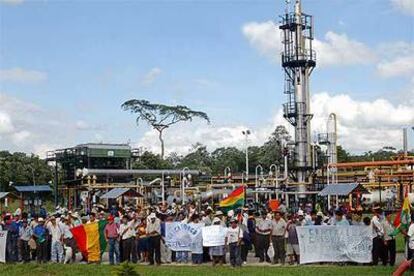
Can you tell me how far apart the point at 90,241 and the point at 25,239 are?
7.51ft

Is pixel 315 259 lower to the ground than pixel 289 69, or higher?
lower

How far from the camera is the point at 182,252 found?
22.4 m

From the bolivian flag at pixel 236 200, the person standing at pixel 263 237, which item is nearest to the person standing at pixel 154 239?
the person standing at pixel 263 237

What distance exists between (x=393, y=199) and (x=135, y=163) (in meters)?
40.9

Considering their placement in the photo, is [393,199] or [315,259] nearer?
[315,259]

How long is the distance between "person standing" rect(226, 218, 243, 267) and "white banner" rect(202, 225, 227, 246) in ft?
1.30

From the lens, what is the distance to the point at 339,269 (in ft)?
61.9

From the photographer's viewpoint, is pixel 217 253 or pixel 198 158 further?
pixel 198 158

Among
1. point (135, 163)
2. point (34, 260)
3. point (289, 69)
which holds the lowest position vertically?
point (34, 260)

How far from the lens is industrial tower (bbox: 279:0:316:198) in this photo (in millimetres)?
59375

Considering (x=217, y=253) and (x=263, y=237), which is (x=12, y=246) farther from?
(x=263, y=237)

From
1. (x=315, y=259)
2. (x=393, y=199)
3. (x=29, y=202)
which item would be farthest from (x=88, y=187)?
(x=315, y=259)

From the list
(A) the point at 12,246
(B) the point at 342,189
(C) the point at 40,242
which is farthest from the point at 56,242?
(B) the point at 342,189

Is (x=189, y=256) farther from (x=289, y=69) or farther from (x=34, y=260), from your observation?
(x=289, y=69)
